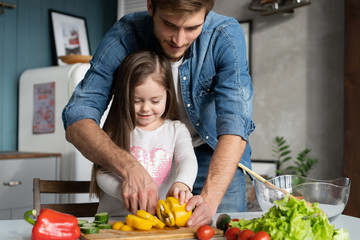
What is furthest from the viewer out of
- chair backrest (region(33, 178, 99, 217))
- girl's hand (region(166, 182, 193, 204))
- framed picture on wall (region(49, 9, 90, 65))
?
framed picture on wall (region(49, 9, 90, 65))

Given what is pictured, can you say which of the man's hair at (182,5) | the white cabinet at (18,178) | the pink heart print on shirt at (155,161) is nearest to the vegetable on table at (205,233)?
the pink heart print on shirt at (155,161)

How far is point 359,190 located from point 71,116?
215cm

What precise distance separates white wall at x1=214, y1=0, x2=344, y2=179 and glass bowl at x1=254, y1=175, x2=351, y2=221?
2.10m

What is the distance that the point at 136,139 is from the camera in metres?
1.64

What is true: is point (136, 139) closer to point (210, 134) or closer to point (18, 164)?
point (210, 134)

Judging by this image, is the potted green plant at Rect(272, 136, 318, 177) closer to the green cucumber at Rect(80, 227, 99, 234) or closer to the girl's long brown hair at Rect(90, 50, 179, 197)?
the girl's long brown hair at Rect(90, 50, 179, 197)

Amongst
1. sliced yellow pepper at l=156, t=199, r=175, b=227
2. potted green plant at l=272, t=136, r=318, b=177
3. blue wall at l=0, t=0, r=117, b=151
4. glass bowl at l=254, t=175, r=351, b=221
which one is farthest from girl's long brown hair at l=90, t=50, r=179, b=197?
blue wall at l=0, t=0, r=117, b=151

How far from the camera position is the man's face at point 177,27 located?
1348 millimetres

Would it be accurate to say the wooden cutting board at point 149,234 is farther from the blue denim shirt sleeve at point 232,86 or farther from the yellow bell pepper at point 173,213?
the blue denim shirt sleeve at point 232,86

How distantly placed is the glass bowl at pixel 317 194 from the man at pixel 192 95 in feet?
0.49

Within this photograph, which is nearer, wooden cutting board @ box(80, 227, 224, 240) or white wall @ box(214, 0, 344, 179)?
wooden cutting board @ box(80, 227, 224, 240)

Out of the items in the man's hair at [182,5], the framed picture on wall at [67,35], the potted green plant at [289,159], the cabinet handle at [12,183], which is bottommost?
the cabinet handle at [12,183]

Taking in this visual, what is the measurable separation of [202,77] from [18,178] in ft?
6.12

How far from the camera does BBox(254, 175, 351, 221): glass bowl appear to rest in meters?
1.27
